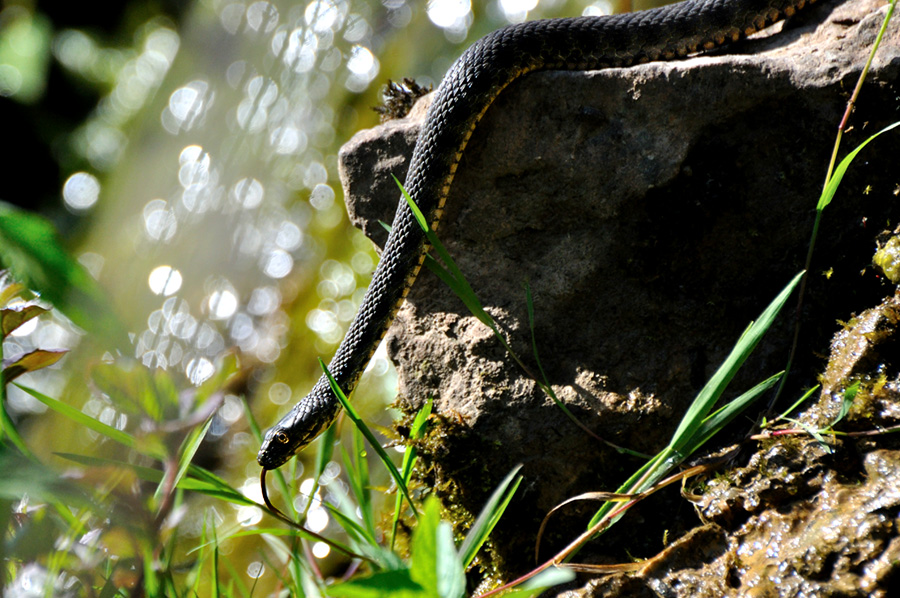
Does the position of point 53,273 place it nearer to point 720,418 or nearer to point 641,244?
point 720,418

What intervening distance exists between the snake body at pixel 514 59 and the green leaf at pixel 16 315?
5.98 feet

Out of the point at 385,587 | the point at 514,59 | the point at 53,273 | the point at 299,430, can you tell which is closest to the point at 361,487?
the point at 299,430

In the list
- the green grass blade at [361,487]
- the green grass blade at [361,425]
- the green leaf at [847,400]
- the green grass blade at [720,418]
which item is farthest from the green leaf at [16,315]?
the green leaf at [847,400]

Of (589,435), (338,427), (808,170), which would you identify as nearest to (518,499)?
(589,435)

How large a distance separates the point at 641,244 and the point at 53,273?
2835 mm

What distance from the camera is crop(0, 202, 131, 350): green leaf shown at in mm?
585

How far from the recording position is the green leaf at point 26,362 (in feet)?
5.31

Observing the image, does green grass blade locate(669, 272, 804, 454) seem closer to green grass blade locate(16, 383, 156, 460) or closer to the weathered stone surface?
the weathered stone surface

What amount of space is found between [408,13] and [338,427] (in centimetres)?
449

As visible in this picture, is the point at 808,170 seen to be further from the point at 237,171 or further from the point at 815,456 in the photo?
the point at 237,171

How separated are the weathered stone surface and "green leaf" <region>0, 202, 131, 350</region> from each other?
2.63 metres

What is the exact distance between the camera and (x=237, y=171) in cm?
85

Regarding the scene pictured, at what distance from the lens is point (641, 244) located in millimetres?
3080

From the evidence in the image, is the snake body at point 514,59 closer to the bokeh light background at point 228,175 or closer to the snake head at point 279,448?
the snake head at point 279,448
